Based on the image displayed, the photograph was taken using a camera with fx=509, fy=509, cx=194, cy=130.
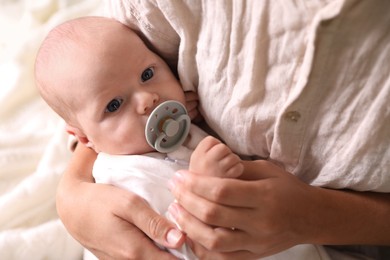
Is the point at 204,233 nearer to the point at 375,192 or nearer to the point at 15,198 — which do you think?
the point at 375,192

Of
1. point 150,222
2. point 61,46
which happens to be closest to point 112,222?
point 150,222

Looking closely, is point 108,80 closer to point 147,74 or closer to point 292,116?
point 147,74

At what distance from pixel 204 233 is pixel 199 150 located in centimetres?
11

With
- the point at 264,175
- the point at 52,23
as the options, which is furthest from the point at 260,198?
the point at 52,23

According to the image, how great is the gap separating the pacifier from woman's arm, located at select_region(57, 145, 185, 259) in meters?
0.10

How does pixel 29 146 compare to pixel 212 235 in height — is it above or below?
below

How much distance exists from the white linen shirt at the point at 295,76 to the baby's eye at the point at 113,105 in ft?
0.39

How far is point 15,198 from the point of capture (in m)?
1.09

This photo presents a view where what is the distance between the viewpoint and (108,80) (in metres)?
0.84

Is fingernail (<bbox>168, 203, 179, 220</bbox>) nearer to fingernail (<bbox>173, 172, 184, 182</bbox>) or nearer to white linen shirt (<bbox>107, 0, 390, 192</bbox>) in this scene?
fingernail (<bbox>173, 172, 184, 182</bbox>)

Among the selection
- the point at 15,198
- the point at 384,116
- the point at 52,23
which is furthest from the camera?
the point at 52,23

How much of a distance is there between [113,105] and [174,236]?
25cm

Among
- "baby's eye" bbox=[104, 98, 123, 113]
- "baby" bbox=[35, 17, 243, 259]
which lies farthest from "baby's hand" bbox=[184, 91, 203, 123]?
"baby's eye" bbox=[104, 98, 123, 113]

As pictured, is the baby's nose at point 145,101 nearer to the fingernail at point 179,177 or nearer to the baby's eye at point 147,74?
the baby's eye at point 147,74
